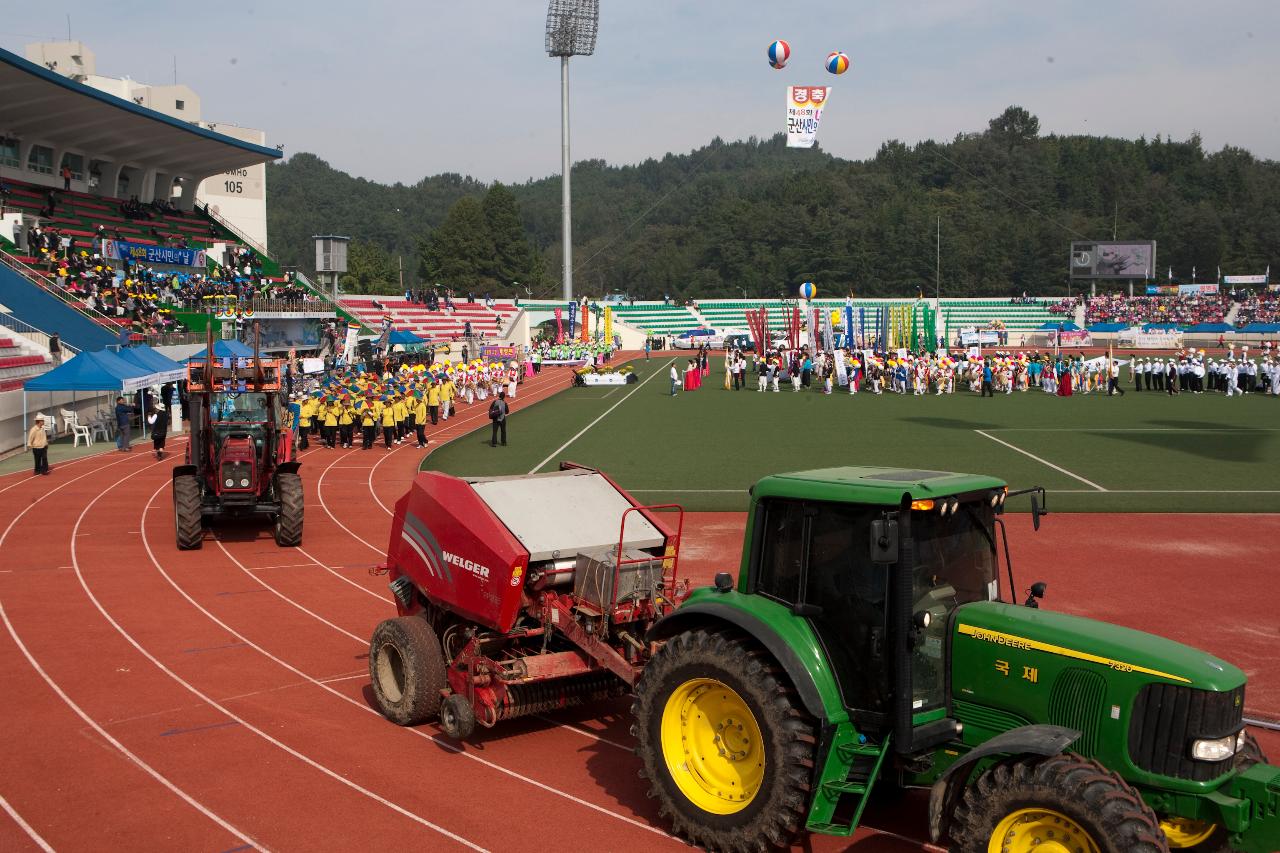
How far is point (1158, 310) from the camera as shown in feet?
315

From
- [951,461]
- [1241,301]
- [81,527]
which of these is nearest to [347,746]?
[81,527]

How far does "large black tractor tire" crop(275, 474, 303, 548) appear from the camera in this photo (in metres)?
16.1

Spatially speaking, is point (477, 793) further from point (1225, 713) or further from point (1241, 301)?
point (1241, 301)

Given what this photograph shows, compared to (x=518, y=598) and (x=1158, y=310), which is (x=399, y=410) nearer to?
(x=518, y=598)

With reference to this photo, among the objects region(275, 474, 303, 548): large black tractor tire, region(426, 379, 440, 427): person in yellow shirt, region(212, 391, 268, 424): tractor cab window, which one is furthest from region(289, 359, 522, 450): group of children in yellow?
region(275, 474, 303, 548): large black tractor tire

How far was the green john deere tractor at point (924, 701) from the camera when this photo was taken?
16.9ft

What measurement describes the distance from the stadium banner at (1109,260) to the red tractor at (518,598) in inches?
3557

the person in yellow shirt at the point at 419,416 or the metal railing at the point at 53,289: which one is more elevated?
the metal railing at the point at 53,289

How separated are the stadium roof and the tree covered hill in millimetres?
56055

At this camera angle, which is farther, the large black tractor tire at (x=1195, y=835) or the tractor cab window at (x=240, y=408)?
the tractor cab window at (x=240, y=408)

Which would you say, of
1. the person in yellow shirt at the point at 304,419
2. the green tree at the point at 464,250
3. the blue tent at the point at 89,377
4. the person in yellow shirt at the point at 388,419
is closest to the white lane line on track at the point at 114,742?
the blue tent at the point at 89,377

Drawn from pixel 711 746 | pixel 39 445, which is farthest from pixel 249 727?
pixel 39 445

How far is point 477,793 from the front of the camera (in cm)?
761

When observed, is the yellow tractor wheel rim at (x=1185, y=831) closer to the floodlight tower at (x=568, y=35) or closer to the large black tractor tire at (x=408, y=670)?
the large black tractor tire at (x=408, y=670)
